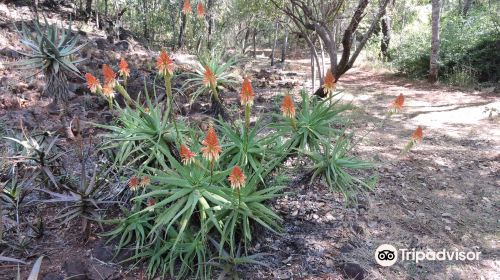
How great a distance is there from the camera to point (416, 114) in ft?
27.8

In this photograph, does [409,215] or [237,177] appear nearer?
[237,177]

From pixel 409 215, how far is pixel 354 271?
1.38 m

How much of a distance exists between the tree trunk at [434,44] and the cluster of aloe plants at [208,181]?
900cm

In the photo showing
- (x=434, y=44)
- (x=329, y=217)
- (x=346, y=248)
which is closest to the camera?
(x=346, y=248)

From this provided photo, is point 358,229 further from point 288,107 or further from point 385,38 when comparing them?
point 385,38

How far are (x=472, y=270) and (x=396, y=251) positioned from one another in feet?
2.27

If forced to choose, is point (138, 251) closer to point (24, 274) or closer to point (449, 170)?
point (24, 274)

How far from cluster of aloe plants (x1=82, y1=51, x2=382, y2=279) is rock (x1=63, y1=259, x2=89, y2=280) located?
35cm

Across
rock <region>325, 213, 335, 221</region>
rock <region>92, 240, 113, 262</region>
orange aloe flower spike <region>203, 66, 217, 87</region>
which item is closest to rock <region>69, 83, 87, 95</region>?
rock <region>92, 240, 113, 262</region>

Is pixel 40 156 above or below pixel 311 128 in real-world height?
below

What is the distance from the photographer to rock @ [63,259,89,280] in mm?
3172

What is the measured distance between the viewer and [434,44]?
36.2ft

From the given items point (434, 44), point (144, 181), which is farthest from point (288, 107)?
point (434, 44)

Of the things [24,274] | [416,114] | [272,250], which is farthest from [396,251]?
[416,114]
